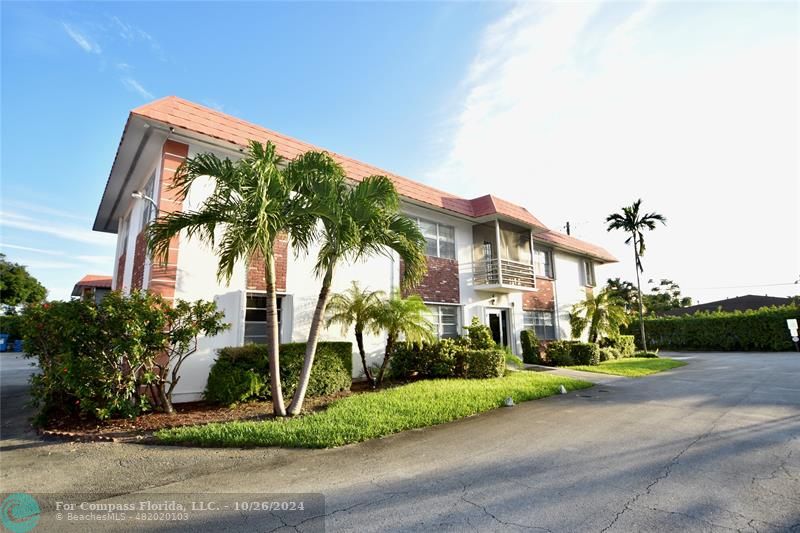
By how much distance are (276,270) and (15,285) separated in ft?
160

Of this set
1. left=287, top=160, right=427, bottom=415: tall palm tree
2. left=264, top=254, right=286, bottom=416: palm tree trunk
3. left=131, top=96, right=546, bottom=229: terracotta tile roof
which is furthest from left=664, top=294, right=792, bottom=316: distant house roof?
left=264, top=254, right=286, bottom=416: palm tree trunk

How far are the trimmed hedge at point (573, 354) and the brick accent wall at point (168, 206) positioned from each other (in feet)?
48.8

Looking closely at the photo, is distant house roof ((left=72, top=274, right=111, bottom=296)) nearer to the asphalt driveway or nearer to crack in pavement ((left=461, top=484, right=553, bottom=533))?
the asphalt driveway

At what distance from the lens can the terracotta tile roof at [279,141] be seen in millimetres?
9341

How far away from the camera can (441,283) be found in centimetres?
1509

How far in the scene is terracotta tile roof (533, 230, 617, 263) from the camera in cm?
2011

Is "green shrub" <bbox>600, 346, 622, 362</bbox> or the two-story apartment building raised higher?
the two-story apartment building

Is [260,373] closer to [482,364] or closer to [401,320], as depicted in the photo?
[401,320]

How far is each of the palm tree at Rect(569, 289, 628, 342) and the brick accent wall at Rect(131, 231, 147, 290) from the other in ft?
61.2

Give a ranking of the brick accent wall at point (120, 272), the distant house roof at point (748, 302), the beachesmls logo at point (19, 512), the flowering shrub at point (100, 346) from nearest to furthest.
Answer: the beachesmls logo at point (19, 512) < the flowering shrub at point (100, 346) < the brick accent wall at point (120, 272) < the distant house roof at point (748, 302)

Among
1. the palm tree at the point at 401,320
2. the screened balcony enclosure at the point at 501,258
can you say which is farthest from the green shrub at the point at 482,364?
the screened balcony enclosure at the point at 501,258

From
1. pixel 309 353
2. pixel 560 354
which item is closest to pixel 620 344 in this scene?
pixel 560 354

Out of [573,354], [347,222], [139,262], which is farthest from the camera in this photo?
[573,354]

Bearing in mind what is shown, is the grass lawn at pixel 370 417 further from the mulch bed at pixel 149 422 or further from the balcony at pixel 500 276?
the balcony at pixel 500 276
